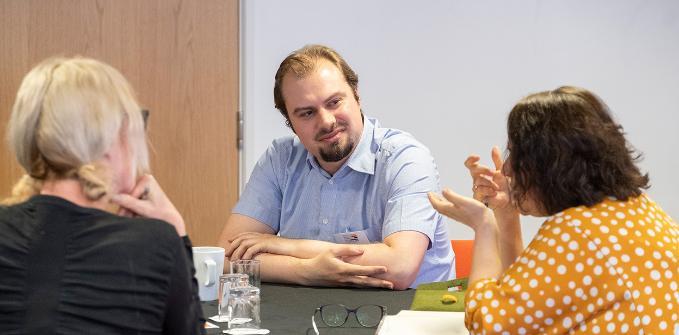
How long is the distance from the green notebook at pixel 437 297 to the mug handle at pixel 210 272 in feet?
1.65

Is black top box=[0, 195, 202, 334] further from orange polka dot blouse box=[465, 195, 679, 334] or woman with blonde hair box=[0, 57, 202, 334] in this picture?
orange polka dot blouse box=[465, 195, 679, 334]

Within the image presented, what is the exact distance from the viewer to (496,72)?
3.93 m

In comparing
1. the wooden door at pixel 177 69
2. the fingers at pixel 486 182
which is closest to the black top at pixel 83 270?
the fingers at pixel 486 182

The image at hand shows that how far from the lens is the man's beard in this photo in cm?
271

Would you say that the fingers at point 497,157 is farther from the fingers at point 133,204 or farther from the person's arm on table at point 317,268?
the fingers at point 133,204

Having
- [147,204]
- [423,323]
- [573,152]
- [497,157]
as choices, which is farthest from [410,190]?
[147,204]

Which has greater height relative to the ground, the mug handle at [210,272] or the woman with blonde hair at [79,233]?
the woman with blonde hair at [79,233]

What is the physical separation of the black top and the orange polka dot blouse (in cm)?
61

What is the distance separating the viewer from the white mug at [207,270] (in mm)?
2082

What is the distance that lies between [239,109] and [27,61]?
3.21 feet

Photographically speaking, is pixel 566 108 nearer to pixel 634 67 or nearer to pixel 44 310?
pixel 44 310

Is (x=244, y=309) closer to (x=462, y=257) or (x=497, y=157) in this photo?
(x=497, y=157)

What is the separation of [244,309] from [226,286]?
0.13 meters

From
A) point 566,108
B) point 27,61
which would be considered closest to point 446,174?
point 27,61
